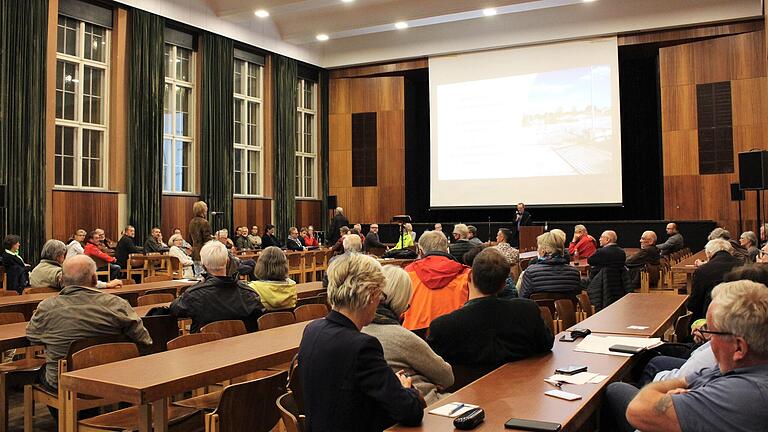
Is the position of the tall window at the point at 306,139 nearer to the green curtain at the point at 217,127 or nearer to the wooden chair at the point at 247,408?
the green curtain at the point at 217,127

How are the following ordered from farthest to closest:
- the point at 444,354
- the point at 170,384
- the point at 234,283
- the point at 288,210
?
1. the point at 288,210
2. the point at 234,283
3. the point at 444,354
4. the point at 170,384

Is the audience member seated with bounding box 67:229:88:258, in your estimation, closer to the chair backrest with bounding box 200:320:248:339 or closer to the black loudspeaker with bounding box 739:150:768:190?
the chair backrest with bounding box 200:320:248:339

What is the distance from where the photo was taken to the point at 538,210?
16.9 meters

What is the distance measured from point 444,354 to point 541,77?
13.8 m

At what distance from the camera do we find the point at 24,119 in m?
10.8

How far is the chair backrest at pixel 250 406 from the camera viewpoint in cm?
265

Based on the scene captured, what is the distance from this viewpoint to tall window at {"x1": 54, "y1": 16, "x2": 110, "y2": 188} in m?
11.7

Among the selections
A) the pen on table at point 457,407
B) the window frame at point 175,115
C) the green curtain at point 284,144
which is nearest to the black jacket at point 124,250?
the window frame at point 175,115

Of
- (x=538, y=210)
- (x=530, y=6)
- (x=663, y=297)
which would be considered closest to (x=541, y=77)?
(x=530, y=6)

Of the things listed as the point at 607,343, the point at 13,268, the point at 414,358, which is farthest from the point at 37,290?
the point at 607,343

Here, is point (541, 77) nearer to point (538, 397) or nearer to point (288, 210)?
point (288, 210)

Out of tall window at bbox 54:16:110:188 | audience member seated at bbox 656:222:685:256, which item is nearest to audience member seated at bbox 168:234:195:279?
tall window at bbox 54:16:110:188

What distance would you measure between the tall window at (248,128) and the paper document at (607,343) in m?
12.9

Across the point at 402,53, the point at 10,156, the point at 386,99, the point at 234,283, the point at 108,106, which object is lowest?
the point at 234,283
